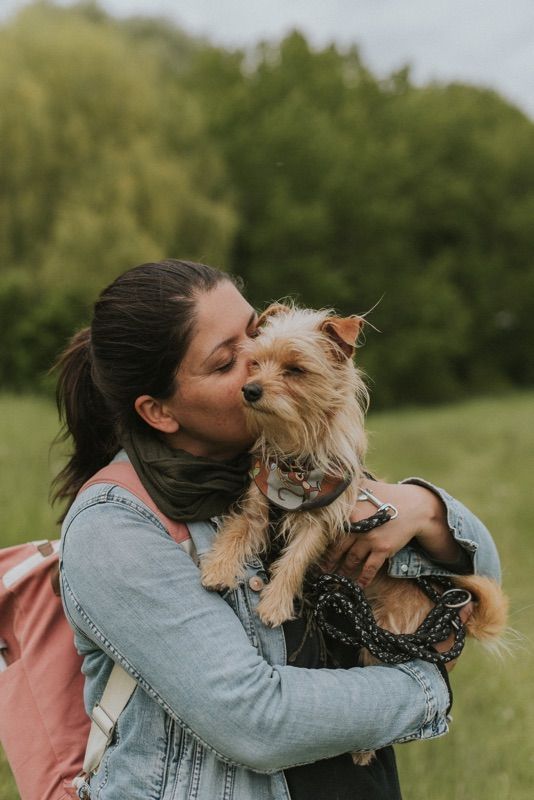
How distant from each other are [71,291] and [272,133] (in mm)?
12800

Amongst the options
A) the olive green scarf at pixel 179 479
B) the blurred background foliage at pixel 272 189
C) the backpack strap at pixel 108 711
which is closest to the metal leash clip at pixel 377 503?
the olive green scarf at pixel 179 479

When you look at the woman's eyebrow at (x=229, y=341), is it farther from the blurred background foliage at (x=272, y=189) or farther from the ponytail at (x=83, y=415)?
the blurred background foliage at (x=272, y=189)

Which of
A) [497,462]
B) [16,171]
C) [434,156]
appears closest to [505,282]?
[434,156]

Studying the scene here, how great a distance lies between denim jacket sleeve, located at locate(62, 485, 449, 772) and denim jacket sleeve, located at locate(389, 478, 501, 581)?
0.63 metres

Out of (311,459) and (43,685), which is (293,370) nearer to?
(311,459)

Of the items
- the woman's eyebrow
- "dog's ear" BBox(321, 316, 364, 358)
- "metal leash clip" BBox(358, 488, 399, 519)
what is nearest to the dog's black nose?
the woman's eyebrow

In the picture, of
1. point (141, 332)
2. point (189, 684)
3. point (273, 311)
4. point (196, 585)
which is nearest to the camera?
point (189, 684)

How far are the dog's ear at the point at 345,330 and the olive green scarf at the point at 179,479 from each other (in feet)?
1.99

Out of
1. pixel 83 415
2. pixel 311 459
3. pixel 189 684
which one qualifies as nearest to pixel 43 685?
pixel 189 684

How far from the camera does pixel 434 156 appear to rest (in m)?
31.6

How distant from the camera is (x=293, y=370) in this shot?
285cm

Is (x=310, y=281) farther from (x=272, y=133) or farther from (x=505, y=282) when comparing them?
(x=505, y=282)

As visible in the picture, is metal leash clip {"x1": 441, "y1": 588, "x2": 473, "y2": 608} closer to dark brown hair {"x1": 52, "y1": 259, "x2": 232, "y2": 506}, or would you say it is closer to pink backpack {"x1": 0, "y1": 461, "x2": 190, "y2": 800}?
pink backpack {"x1": 0, "y1": 461, "x2": 190, "y2": 800}

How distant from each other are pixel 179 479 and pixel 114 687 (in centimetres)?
58
